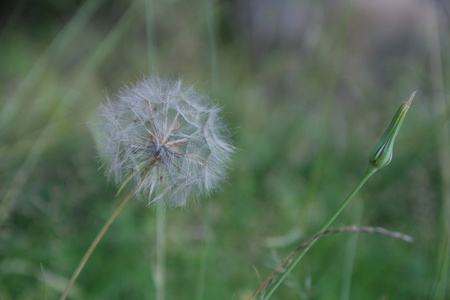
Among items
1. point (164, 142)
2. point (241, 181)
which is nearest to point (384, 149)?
point (164, 142)

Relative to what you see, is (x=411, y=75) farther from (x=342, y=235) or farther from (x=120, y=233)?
(x=120, y=233)

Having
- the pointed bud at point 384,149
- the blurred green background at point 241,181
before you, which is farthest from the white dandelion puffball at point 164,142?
the pointed bud at point 384,149

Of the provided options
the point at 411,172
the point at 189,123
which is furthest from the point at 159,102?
the point at 411,172

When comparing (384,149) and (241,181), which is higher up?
(384,149)

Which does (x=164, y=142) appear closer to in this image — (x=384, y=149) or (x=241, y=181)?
(x=384, y=149)

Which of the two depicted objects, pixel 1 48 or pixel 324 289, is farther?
pixel 1 48

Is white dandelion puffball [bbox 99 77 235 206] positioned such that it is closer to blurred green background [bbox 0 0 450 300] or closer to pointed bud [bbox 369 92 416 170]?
blurred green background [bbox 0 0 450 300]
